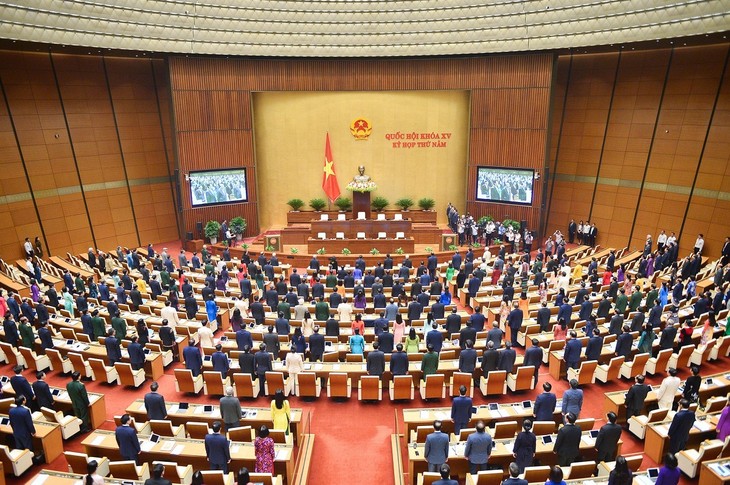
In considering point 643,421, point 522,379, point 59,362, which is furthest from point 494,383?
point 59,362

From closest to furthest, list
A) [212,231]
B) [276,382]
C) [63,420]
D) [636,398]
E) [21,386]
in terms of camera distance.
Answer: [636,398] → [63,420] → [21,386] → [276,382] → [212,231]

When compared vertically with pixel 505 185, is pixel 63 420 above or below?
below

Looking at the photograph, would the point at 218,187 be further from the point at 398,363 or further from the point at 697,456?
the point at 697,456

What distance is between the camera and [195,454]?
722 centimetres

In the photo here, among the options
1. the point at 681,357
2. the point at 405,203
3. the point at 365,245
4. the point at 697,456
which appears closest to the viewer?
the point at 697,456

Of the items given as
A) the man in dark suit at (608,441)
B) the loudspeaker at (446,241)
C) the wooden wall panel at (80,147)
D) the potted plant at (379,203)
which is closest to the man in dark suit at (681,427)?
the man in dark suit at (608,441)

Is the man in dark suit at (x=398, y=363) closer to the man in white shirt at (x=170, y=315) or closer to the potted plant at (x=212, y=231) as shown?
the man in white shirt at (x=170, y=315)

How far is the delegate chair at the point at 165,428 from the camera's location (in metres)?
7.72

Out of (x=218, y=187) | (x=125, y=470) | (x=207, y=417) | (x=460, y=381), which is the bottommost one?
(x=460, y=381)

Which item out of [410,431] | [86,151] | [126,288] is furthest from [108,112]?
[410,431]

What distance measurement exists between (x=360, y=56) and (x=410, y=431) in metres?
18.1

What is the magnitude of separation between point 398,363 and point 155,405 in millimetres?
4324

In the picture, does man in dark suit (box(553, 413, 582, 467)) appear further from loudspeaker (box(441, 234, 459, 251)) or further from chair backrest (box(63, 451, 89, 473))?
loudspeaker (box(441, 234, 459, 251))

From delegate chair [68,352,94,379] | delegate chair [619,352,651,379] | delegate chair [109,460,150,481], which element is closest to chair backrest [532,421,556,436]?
delegate chair [619,352,651,379]
